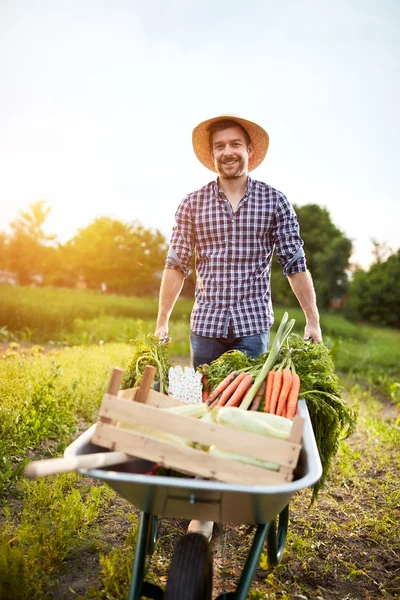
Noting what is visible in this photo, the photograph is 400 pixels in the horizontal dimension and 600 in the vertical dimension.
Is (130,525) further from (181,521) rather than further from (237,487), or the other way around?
(237,487)

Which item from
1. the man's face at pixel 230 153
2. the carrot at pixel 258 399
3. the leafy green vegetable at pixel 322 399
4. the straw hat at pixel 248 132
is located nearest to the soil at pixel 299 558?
the leafy green vegetable at pixel 322 399

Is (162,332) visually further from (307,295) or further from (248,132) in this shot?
(248,132)

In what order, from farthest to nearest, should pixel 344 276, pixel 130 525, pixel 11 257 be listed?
pixel 344 276
pixel 11 257
pixel 130 525

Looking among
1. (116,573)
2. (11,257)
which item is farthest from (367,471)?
(11,257)

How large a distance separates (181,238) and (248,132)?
0.89 metres

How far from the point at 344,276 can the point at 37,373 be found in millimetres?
29308

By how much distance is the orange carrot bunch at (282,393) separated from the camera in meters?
2.60

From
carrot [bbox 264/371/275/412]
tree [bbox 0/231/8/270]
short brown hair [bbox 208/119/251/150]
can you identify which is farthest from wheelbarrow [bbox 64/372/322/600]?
tree [bbox 0/231/8/270]

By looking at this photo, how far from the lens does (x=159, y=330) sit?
11.5 feet

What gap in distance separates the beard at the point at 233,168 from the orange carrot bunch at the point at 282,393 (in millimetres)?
1388

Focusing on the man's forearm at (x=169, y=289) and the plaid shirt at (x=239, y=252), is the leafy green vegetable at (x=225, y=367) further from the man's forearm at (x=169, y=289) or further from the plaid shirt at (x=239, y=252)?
the man's forearm at (x=169, y=289)

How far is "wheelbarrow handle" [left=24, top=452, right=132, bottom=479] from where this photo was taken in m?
1.62

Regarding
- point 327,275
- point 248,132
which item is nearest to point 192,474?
point 248,132

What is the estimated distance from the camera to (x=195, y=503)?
199 cm
